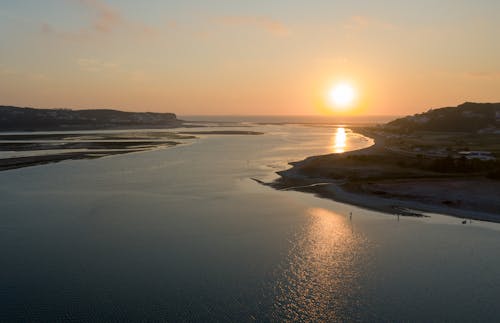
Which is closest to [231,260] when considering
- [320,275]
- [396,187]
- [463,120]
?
[320,275]

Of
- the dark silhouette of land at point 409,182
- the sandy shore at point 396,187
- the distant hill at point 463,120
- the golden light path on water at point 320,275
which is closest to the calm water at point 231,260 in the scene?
the golden light path on water at point 320,275

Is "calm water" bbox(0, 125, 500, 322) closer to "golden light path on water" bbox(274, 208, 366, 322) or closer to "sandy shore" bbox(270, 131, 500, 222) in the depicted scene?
"golden light path on water" bbox(274, 208, 366, 322)

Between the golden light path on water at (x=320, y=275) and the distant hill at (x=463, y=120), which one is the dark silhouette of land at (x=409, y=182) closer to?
the golden light path on water at (x=320, y=275)

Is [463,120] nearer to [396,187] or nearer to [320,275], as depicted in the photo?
[396,187]

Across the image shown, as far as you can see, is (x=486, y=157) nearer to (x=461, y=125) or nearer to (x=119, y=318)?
(x=119, y=318)

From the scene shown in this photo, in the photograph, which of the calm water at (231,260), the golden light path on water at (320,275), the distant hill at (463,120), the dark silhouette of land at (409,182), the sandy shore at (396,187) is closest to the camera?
the golden light path on water at (320,275)
